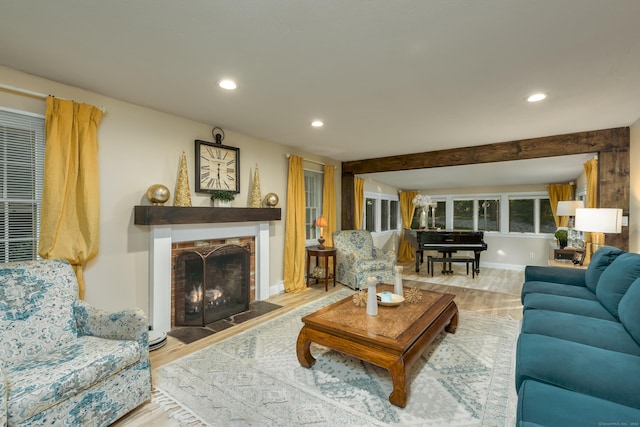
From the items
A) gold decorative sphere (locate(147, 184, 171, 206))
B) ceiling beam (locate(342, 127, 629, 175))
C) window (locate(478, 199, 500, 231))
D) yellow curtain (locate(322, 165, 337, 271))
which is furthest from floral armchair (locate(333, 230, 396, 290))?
window (locate(478, 199, 500, 231))

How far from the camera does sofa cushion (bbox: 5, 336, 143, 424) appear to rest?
1.40 m

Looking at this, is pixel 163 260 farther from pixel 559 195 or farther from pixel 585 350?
pixel 559 195

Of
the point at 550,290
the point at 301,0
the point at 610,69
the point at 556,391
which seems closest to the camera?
the point at 556,391

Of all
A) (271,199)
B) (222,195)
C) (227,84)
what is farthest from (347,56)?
(271,199)

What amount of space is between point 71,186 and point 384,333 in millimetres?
2789

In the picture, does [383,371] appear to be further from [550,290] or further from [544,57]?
[544,57]

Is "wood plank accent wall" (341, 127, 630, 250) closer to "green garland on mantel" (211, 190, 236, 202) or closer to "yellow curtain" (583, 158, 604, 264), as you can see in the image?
"yellow curtain" (583, 158, 604, 264)

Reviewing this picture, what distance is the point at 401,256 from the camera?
830cm

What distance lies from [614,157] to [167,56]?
15.6 feet

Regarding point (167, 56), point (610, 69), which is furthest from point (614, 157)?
point (167, 56)

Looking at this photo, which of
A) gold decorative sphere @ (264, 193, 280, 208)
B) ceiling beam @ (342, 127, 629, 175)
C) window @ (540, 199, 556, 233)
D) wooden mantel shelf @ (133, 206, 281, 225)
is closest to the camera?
wooden mantel shelf @ (133, 206, 281, 225)

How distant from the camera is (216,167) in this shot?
3.67 m

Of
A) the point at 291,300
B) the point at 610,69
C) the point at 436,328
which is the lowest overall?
the point at 291,300

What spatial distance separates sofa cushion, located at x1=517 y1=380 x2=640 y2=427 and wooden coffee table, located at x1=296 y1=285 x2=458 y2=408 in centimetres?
76
